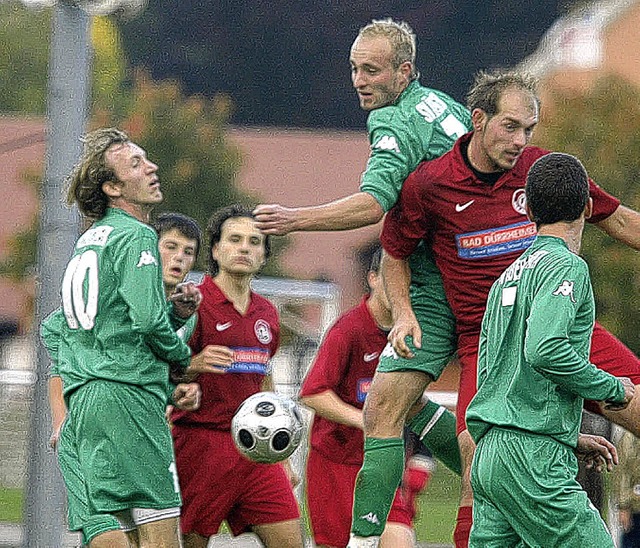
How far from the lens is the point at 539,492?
18.5ft

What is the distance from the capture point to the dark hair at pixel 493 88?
6828mm

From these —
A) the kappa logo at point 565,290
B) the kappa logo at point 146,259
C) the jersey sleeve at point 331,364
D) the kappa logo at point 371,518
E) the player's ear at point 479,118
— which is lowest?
the kappa logo at point 371,518

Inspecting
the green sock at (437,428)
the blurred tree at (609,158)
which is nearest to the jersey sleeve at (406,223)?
the green sock at (437,428)

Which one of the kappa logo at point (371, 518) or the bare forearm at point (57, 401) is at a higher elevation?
the bare forearm at point (57, 401)

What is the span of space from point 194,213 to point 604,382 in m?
28.9

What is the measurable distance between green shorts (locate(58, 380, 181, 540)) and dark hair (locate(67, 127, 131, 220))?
90cm

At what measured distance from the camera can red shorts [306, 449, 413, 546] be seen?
8.53 metres

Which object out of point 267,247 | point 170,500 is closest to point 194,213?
point 267,247

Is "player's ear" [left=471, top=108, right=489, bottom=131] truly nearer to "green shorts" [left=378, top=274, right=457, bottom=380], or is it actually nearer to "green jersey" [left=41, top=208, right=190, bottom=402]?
"green shorts" [left=378, top=274, right=457, bottom=380]

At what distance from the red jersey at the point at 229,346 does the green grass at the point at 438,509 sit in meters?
7.18

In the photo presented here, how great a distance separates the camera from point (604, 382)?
5.60 metres

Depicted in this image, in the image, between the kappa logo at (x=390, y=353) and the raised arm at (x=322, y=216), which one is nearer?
the raised arm at (x=322, y=216)

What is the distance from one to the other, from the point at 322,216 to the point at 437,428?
1.44 metres

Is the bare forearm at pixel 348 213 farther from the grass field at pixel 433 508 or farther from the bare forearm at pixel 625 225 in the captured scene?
the grass field at pixel 433 508
